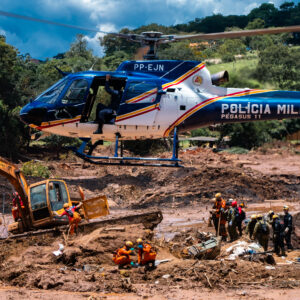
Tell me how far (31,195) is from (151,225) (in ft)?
11.5

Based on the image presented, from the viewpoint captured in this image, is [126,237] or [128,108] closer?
[126,237]

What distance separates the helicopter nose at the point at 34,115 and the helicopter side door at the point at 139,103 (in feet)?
9.11

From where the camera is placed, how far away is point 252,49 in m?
80.9

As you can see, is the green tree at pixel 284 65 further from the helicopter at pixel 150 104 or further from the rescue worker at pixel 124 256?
the rescue worker at pixel 124 256

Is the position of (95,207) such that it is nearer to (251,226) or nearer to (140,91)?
(251,226)

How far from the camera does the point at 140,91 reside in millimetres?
18391

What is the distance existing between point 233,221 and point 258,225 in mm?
1121

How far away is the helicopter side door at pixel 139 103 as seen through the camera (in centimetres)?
1838

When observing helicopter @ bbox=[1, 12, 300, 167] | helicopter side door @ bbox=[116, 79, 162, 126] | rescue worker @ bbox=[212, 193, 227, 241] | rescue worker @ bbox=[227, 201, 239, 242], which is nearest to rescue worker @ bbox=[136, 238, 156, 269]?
rescue worker @ bbox=[227, 201, 239, 242]

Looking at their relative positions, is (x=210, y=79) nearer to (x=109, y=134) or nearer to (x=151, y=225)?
(x=109, y=134)

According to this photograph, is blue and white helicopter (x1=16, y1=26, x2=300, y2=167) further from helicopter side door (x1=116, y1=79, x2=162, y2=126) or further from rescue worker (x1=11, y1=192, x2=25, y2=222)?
rescue worker (x1=11, y1=192, x2=25, y2=222)

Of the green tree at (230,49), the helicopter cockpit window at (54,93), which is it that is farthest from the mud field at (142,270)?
the green tree at (230,49)

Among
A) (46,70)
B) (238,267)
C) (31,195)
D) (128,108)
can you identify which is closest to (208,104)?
(128,108)

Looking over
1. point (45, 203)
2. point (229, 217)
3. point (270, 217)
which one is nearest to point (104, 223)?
point (45, 203)
